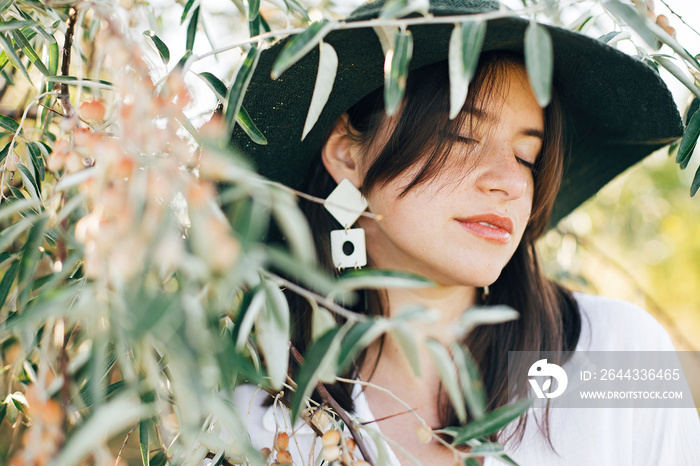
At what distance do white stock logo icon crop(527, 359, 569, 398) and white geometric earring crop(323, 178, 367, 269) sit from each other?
0.52 m

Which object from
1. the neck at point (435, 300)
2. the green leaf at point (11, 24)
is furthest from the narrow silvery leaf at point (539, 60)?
the neck at point (435, 300)

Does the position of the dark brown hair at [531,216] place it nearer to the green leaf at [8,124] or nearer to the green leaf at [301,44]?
the green leaf at [301,44]

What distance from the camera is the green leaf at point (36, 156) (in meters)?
0.84

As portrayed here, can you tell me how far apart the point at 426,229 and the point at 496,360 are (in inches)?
20.0

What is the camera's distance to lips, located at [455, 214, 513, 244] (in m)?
1.10

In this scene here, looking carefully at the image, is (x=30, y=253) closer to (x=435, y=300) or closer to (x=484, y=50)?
(x=484, y=50)

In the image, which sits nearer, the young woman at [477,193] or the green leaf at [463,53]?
the green leaf at [463,53]

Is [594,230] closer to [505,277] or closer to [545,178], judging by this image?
[505,277]

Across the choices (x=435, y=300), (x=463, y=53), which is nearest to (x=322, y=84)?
(x=463, y=53)

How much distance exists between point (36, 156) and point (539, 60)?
0.74 metres

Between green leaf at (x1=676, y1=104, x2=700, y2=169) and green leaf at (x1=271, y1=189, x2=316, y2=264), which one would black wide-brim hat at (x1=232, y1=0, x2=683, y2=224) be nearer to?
green leaf at (x1=676, y1=104, x2=700, y2=169)

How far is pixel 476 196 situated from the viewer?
1.08 m

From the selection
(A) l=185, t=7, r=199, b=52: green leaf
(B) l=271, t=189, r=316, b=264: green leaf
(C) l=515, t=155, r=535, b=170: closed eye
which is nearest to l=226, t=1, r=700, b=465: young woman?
(C) l=515, t=155, r=535, b=170: closed eye

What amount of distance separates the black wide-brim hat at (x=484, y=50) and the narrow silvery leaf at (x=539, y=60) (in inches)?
11.8
